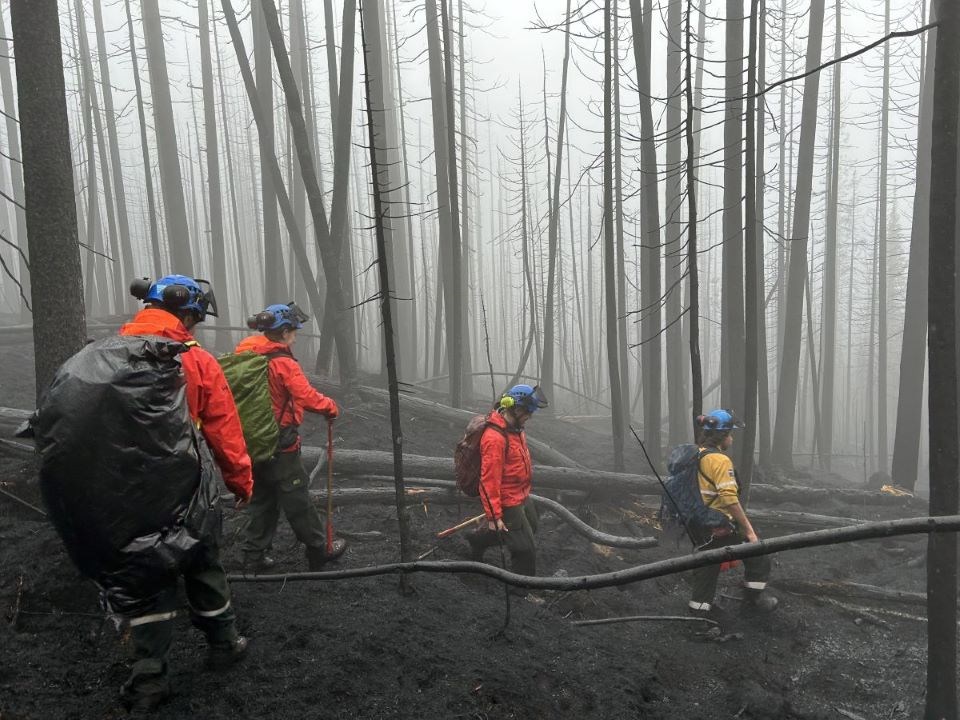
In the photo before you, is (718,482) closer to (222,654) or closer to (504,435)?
(504,435)

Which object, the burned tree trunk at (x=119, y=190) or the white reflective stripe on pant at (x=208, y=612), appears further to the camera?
the burned tree trunk at (x=119, y=190)

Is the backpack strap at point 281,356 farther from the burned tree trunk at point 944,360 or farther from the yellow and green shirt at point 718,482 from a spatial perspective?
the burned tree trunk at point 944,360

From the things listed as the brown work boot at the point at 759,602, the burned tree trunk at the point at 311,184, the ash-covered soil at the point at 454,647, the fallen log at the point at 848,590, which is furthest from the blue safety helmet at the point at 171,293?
the fallen log at the point at 848,590

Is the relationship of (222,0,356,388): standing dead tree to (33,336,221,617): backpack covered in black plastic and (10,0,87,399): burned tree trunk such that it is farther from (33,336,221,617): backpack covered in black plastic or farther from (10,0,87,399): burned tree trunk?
(33,336,221,617): backpack covered in black plastic

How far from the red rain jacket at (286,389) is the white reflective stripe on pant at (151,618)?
1.73m

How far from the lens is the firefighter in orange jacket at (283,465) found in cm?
454

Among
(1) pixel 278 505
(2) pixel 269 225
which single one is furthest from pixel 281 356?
(2) pixel 269 225

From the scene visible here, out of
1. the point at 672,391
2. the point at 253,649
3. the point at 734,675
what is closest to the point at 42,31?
the point at 253,649

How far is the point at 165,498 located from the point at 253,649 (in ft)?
3.75

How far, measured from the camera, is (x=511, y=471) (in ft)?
17.5

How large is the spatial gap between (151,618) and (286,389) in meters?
2.01

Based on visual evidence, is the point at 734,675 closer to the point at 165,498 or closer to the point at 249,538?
the point at 249,538

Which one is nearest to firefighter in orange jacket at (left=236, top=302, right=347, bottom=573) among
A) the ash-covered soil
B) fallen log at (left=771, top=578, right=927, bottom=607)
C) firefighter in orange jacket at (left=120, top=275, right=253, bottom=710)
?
the ash-covered soil

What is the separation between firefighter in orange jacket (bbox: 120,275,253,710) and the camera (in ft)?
9.47
